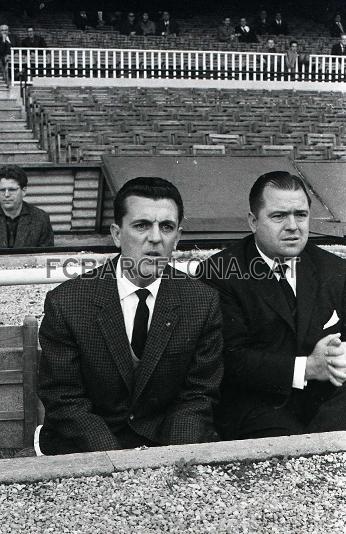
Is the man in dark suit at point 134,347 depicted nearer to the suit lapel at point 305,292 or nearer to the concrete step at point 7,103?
the suit lapel at point 305,292

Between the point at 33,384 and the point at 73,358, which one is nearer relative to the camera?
the point at 73,358

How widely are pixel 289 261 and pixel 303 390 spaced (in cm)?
55

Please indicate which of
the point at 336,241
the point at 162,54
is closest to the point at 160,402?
the point at 336,241

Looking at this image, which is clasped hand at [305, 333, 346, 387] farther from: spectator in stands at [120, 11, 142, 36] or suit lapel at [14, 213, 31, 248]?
spectator in stands at [120, 11, 142, 36]

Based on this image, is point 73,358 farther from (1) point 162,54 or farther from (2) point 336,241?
(1) point 162,54

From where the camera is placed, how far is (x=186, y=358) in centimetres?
282

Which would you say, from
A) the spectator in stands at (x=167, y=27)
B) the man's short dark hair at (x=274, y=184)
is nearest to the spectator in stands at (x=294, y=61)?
the spectator in stands at (x=167, y=27)

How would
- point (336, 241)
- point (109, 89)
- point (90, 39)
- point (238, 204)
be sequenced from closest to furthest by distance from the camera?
point (336, 241)
point (238, 204)
point (109, 89)
point (90, 39)

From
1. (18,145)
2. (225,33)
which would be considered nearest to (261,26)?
(225,33)

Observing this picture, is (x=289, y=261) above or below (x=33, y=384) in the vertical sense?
above

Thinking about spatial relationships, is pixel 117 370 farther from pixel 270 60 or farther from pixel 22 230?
pixel 270 60

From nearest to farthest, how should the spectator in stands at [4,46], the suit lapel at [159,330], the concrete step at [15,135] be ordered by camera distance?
the suit lapel at [159,330] → the concrete step at [15,135] → the spectator in stands at [4,46]

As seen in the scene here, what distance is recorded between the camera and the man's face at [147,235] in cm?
280

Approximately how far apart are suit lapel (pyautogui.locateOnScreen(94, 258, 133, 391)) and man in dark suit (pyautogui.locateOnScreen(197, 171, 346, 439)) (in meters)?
0.48
